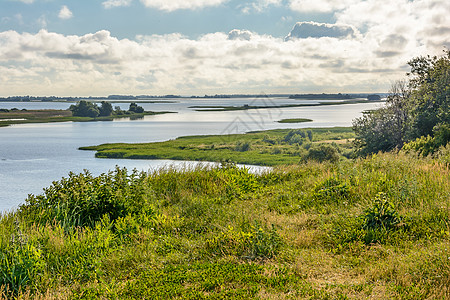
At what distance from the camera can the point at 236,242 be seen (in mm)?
6426

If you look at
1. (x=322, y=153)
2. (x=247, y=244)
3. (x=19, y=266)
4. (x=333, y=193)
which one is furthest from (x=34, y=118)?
(x=247, y=244)

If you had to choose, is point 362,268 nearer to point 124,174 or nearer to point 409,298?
point 409,298

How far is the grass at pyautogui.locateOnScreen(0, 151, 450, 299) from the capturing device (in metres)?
5.08

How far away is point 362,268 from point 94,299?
3837 millimetres

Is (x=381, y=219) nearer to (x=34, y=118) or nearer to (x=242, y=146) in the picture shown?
(x=242, y=146)

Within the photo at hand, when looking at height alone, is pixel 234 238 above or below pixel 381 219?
below

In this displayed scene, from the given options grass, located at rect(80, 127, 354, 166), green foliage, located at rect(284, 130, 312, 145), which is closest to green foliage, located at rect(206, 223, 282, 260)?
grass, located at rect(80, 127, 354, 166)

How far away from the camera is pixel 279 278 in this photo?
17.3 ft

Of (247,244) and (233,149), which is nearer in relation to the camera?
(247,244)

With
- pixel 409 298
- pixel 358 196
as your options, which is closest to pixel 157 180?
pixel 358 196

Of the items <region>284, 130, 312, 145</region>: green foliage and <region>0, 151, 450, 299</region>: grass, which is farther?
<region>284, 130, 312, 145</region>: green foliage

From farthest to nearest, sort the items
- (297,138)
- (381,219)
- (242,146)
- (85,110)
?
1. (85,110)
2. (297,138)
3. (242,146)
4. (381,219)

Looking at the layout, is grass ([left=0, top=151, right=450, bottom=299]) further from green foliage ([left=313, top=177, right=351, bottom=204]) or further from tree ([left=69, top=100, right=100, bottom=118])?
tree ([left=69, top=100, right=100, bottom=118])

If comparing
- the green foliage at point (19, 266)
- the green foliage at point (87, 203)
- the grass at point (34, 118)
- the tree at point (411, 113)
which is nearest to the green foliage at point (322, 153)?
the tree at point (411, 113)
